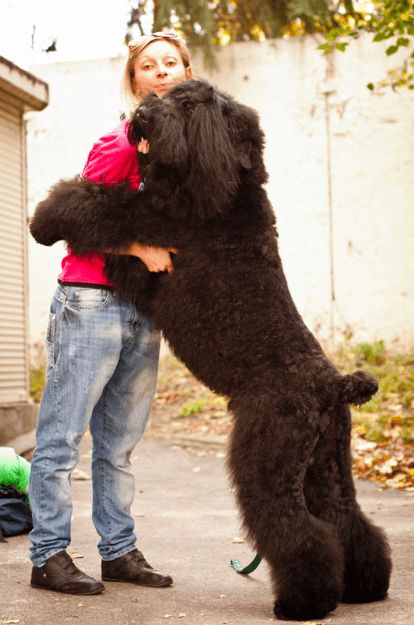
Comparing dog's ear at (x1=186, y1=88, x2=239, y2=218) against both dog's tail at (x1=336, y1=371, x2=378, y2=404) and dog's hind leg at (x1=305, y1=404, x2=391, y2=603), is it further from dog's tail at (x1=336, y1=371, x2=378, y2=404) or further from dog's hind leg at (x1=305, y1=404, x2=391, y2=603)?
dog's hind leg at (x1=305, y1=404, x2=391, y2=603)

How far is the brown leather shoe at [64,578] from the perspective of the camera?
3473 mm

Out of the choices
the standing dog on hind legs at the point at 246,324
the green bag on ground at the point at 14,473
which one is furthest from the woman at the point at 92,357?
the green bag on ground at the point at 14,473

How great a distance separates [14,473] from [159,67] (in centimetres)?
271

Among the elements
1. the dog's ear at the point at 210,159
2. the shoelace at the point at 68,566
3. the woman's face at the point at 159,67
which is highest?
the woman's face at the point at 159,67

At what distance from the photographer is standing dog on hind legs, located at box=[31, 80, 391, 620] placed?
10.2ft

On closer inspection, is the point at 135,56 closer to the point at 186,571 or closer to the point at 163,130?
the point at 163,130

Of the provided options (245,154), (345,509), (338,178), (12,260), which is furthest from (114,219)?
(338,178)

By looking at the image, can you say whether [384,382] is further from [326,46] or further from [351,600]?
[351,600]

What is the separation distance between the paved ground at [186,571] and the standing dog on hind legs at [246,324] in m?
0.29

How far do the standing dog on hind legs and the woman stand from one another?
0.15 meters

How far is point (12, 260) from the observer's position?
338 inches

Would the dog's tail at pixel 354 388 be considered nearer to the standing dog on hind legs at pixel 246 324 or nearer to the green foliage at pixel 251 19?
the standing dog on hind legs at pixel 246 324

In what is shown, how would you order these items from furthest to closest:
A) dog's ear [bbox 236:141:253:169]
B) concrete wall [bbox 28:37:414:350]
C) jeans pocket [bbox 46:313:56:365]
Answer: concrete wall [bbox 28:37:414:350]
jeans pocket [bbox 46:313:56:365]
dog's ear [bbox 236:141:253:169]

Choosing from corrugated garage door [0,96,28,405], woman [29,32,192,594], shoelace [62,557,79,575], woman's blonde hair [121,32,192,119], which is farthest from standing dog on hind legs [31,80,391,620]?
corrugated garage door [0,96,28,405]
